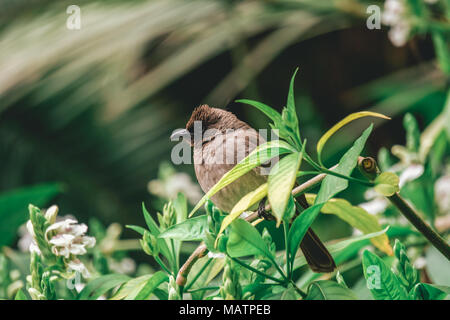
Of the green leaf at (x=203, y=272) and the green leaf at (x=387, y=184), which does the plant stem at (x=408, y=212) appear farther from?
the green leaf at (x=203, y=272)

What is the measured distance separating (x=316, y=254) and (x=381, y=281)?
0.07 meters

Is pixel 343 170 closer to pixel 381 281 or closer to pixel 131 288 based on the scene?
pixel 381 281

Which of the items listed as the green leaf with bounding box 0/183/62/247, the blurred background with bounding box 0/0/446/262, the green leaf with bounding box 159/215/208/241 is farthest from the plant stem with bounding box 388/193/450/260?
the green leaf with bounding box 0/183/62/247

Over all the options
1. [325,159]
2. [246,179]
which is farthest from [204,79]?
[246,179]

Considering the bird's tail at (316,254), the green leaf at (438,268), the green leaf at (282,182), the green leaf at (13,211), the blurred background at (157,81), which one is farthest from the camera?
the blurred background at (157,81)

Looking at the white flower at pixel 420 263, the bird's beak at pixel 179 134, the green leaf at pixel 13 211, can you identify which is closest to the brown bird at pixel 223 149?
the bird's beak at pixel 179 134

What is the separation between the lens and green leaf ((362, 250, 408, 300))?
33 centimetres

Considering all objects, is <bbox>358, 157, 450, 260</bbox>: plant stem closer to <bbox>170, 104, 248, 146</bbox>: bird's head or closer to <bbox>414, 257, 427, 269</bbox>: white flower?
<bbox>170, 104, 248, 146</bbox>: bird's head

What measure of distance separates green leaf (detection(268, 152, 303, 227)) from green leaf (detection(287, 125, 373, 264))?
0.04m

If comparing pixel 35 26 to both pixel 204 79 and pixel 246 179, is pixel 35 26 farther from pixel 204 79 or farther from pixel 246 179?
pixel 246 179

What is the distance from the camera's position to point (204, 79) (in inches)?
50.4

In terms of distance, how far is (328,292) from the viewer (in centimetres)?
32

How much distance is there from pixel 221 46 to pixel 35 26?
411 millimetres

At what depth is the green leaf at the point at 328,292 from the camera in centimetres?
32
